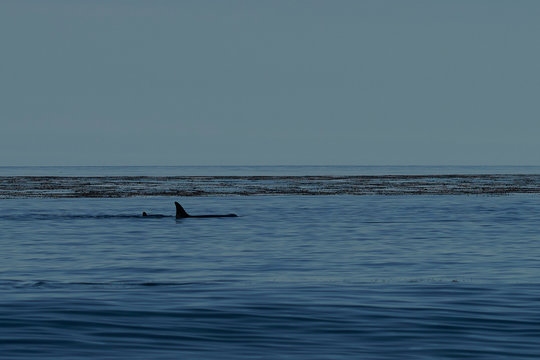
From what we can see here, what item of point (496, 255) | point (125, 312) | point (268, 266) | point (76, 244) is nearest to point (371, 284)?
point (268, 266)

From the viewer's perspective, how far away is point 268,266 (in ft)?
70.1

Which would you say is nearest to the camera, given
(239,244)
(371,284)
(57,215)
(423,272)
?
(371,284)

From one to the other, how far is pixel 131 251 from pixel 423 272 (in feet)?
30.9

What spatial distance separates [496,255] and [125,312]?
41.5 feet

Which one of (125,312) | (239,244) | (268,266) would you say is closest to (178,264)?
(268,266)

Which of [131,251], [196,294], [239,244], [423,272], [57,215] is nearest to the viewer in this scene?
[196,294]

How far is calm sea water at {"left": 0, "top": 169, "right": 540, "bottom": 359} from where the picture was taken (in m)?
12.0

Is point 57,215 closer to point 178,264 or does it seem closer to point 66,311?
point 178,264

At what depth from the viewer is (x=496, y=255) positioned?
23.7 meters

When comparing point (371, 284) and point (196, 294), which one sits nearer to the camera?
point (196, 294)

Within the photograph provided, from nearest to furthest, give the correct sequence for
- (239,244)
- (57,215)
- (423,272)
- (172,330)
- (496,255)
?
(172,330)
(423,272)
(496,255)
(239,244)
(57,215)

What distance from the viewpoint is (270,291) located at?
16719 millimetres

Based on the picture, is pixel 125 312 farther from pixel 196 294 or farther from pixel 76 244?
pixel 76 244

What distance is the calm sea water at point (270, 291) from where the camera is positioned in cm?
1198
